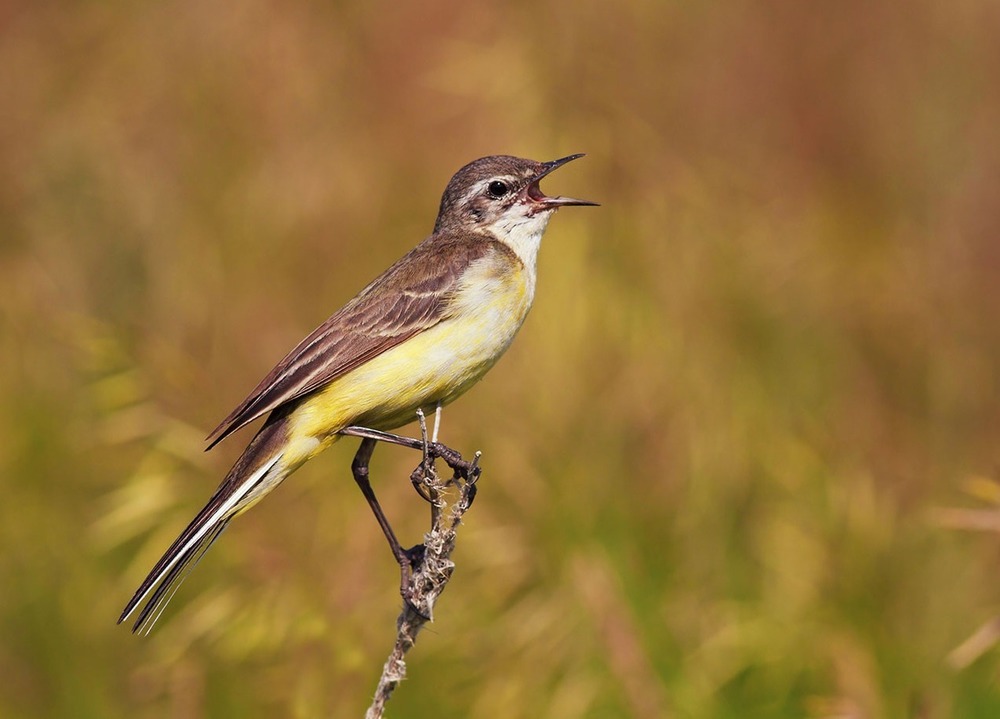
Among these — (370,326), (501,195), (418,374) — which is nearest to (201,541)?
(418,374)

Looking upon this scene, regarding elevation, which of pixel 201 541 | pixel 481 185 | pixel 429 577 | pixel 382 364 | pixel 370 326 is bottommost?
pixel 429 577

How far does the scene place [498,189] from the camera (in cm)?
595

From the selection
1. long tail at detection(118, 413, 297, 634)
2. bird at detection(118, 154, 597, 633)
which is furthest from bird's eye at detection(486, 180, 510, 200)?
long tail at detection(118, 413, 297, 634)

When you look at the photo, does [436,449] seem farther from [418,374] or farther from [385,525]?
[385,525]

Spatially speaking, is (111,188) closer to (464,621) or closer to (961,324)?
(464,621)

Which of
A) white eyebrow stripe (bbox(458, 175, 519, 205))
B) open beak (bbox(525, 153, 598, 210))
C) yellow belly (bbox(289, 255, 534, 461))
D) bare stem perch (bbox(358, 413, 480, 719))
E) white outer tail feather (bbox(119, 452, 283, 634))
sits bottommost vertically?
bare stem perch (bbox(358, 413, 480, 719))

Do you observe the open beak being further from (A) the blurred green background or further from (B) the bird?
(A) the blurred green background

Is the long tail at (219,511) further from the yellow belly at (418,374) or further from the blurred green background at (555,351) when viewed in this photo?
the blurred green background at (555,351)

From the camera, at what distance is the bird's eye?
5.94 metres

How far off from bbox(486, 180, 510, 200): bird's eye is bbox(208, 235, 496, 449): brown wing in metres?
0.37

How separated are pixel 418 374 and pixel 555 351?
214cm

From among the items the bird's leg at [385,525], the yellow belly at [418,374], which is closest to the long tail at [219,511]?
the yellow belly at [418,374]

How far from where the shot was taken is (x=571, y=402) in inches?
267

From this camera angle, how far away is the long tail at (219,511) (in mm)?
4133
